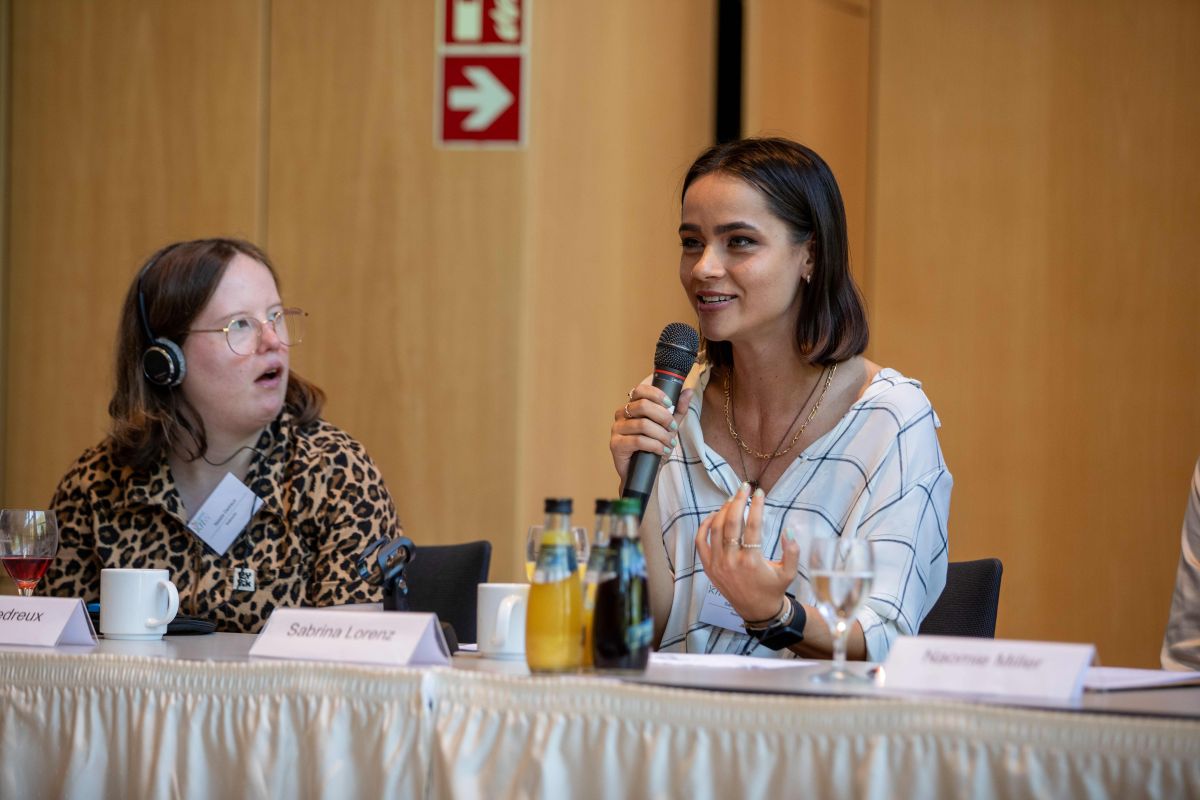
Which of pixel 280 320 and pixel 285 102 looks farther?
pixel 285 102

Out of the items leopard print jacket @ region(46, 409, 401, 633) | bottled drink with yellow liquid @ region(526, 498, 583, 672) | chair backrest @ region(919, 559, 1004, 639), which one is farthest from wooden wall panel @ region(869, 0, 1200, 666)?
bottled drink with yellow liquid @ region(526, 498, 583, 672)

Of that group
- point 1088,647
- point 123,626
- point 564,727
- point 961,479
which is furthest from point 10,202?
point 1088,647

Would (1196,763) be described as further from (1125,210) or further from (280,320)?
(1125,210)

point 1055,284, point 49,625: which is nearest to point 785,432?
point 49,625

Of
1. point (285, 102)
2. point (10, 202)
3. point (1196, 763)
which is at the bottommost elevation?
point (1196, 763)

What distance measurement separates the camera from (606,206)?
13.2ft

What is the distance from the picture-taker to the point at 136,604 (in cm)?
181

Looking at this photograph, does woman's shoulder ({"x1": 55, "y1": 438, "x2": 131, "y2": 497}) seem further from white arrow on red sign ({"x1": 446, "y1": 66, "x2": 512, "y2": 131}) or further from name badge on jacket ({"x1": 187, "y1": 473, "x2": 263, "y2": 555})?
white arrow on red sign ({"x1": 446, "y1": 66, "x2": 512, "y2": 131})

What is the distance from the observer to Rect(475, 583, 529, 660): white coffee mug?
1562 millimetres

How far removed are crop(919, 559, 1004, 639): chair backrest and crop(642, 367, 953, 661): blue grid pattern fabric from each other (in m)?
0.08

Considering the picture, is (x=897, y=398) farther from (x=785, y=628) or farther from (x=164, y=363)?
(x=164, y=363)

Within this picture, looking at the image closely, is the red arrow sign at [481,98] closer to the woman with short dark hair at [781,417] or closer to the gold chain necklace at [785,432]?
the woman with short dark hair at [781,417]

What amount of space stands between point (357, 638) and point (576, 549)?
28cm

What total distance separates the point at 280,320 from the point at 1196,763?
1.94 meters
